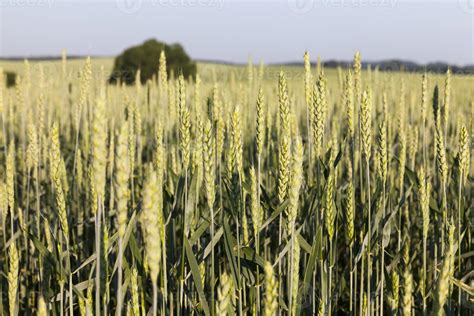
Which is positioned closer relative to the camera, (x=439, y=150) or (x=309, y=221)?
(x=439, y=150)

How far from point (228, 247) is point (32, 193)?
1883 millimetres

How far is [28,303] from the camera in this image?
196cm

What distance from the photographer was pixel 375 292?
5.23ft

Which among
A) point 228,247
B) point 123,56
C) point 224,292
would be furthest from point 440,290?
point 123,56

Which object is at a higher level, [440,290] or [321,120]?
[321,120]

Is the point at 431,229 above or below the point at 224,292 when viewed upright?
below

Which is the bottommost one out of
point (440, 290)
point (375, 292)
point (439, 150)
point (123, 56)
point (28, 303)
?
point (28, 303)

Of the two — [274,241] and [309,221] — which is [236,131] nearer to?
[309,221]

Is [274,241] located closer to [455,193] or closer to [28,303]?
[455,193]

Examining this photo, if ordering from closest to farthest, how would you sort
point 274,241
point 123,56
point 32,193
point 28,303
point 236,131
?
point 236,131, point 28,303, point 274,241, point 32,193, point 123,56

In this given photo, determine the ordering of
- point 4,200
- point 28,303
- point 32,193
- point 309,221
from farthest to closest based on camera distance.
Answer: point 32,193 → point 28,303 → point 309,221 → point 4,200

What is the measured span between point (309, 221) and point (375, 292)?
0.34 metres

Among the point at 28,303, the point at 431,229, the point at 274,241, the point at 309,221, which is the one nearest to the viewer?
the point at 309,221

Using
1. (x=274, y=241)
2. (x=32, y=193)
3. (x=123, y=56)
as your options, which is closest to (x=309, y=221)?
(x=274, y=241)
